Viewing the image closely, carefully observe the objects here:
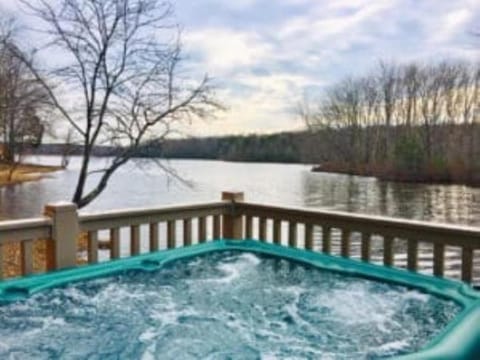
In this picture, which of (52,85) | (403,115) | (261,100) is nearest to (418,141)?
(403,115)

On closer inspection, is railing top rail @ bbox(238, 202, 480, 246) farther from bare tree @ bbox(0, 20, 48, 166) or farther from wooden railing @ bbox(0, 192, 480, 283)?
bare tree @ bbox(0, 20, 48, 166)

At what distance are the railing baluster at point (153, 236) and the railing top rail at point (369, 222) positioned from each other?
720mm

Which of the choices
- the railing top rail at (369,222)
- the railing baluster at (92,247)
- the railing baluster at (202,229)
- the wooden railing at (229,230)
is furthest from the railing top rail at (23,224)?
the railing top rail at (369,222)

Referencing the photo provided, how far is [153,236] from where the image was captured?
3.37 metres

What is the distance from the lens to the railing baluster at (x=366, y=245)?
9.90 ft

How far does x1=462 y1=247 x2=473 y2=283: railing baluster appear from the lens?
259 centimetres

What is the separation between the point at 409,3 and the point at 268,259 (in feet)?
20.4

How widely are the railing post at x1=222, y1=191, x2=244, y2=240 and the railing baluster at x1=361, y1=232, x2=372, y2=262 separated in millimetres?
1072

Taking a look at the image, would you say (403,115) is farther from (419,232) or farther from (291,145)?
(419,232)

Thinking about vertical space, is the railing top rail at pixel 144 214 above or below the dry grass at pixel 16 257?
above

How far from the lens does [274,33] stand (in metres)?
10.1

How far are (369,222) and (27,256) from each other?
2.04 metres

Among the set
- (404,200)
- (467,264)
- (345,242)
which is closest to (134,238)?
(345,242)

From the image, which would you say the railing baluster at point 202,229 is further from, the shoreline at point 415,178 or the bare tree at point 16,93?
the shoreline at point 415,178
